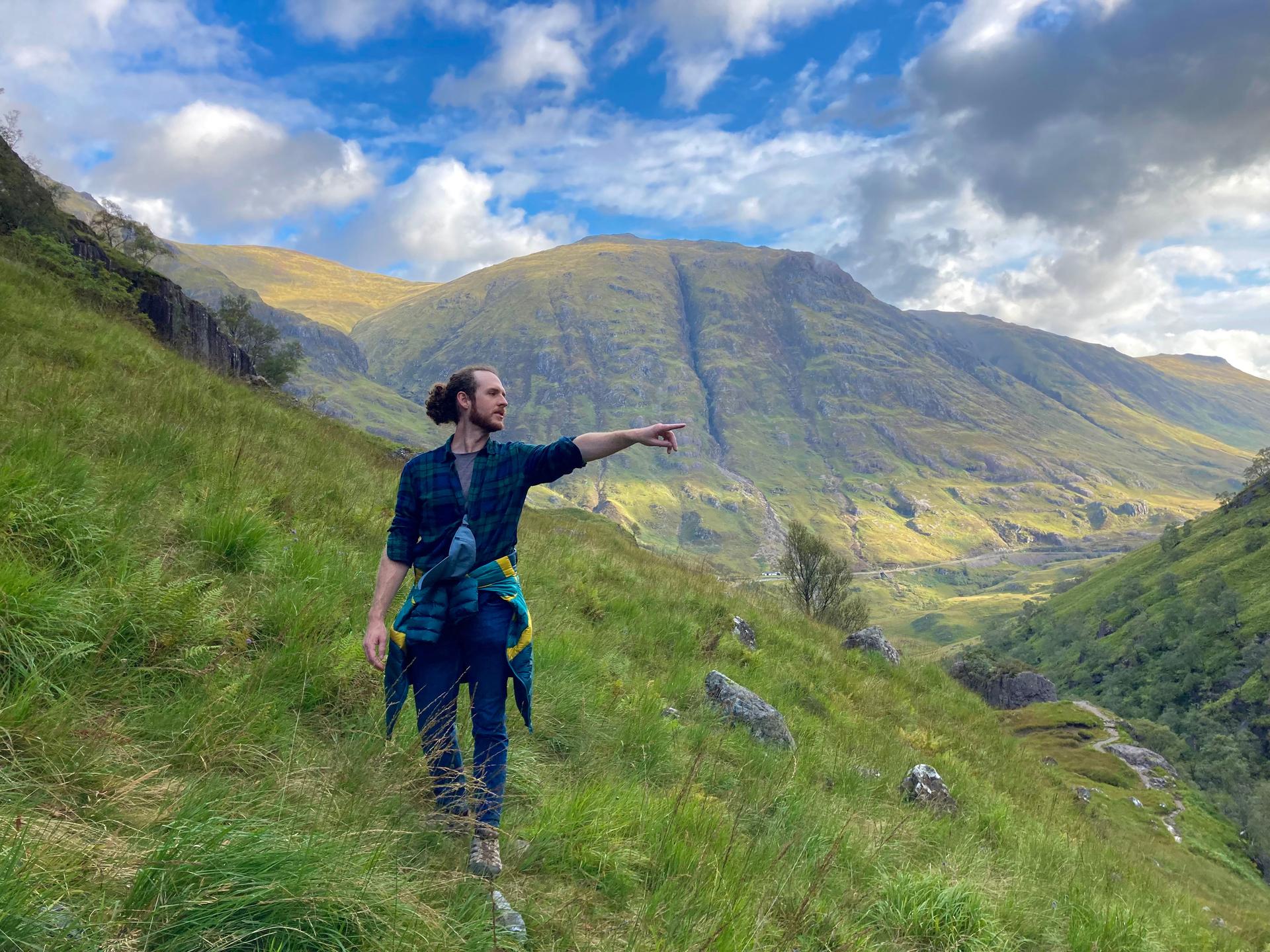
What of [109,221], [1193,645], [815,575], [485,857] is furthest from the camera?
[1193,645]

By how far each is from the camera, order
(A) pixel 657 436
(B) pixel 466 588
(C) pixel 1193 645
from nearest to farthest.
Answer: (B) pixel 466 588
(A) pixel 657 436
(C) pixel 1193 645

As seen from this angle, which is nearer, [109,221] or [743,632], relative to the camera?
[743,632]

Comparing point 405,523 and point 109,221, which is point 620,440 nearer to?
point 405,523

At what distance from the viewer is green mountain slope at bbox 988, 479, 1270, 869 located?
85062 millimetres

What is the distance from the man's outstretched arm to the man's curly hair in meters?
0.77

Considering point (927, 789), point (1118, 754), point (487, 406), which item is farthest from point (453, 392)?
point (1118, 754)

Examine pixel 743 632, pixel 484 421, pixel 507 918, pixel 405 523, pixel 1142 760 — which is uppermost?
pixel 484 421

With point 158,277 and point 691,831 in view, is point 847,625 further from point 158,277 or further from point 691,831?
point 158,277

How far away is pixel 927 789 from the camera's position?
7.14 m

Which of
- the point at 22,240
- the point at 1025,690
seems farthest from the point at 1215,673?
the point at 22,240

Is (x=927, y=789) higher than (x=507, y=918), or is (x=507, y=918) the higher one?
(x=507, y=918)

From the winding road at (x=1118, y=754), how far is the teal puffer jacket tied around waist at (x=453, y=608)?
5118cm

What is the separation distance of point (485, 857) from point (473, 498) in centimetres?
193

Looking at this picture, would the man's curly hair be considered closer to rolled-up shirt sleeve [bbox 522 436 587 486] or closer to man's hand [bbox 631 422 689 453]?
rolled-up shirt sleeve [bbox 522 436 587 486]
